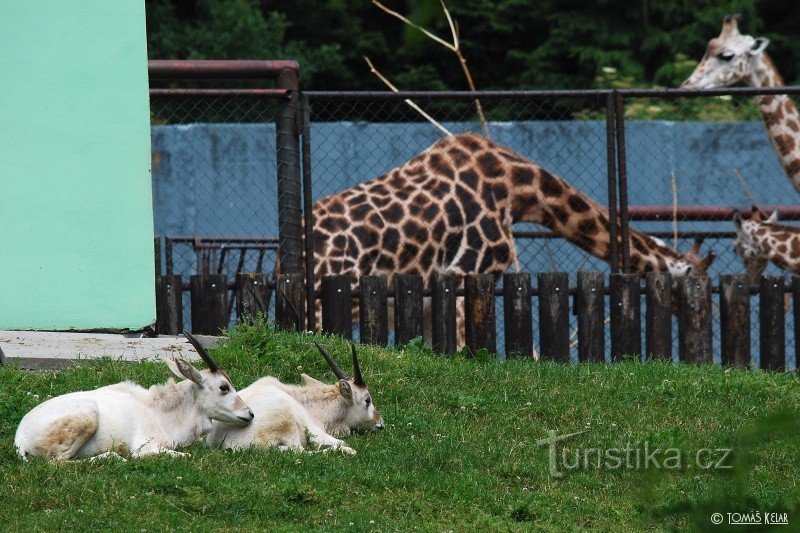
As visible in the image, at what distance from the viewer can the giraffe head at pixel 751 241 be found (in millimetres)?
11258

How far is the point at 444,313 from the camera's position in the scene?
352 inches

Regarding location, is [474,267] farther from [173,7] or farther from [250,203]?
[173,7]

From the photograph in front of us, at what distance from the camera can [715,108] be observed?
18.1 metres

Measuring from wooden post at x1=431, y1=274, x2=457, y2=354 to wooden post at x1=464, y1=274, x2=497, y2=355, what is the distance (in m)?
0.14

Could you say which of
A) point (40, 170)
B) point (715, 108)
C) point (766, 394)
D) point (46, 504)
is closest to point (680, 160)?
point (715, 108)

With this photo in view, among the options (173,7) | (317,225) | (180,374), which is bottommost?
(180,374)

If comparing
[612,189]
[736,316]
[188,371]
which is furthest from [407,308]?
[188,371]

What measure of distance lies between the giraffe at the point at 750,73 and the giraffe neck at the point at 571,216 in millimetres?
1988

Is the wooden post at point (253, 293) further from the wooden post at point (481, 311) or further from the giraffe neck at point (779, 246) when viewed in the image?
the giraffe neck at point (779, 246)

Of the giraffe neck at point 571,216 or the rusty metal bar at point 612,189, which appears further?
the giraffe neck at point 571,216

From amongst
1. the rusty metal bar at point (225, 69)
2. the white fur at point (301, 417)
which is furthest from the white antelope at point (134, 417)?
the rusty metal bar at point (225, 69)

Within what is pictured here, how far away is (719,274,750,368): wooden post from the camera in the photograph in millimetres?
9109

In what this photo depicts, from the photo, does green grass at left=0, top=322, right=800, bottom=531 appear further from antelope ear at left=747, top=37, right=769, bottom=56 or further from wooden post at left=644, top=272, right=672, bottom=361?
antelope ear at left=747, top=37, right=769, bottom=56

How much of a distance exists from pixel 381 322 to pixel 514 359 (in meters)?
1.07
